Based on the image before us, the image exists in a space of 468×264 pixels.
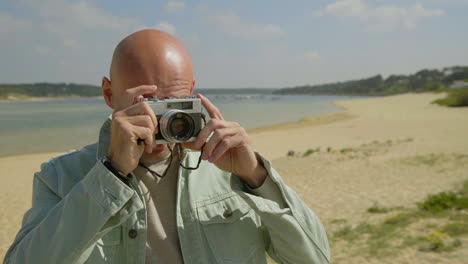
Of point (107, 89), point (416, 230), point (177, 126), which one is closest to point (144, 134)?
point (177, 126)

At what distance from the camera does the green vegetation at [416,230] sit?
4734 millimetres

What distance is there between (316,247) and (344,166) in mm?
9482

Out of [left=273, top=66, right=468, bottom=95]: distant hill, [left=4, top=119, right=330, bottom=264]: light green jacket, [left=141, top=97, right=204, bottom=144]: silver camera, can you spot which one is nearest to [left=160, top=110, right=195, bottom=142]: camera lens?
[left=141, top=97, right=204, bottom=144]: silver camera

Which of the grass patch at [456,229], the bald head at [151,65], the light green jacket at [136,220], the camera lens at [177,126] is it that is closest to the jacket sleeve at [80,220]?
the light green jacket at [136,220]

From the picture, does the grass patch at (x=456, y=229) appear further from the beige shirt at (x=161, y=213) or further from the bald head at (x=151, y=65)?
the bald head at (x=151, y=65)

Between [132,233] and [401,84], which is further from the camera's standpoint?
[401,84]

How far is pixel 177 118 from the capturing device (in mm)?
1475

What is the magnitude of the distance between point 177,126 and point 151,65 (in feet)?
0.84

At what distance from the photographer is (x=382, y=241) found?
197 inches

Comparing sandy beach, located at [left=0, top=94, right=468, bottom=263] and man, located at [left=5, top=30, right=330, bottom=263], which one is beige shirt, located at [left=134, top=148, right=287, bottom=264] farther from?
sandy beach, located at [left=0, top=94, right=468, bottom=263]

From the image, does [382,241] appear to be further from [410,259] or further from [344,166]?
[344,166]

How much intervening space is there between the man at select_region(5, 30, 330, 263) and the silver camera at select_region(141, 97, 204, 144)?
36 millimetres

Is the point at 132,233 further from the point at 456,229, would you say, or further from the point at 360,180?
the point at 360,180

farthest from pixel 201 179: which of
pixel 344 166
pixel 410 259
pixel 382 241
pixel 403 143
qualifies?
pixel 403 143
